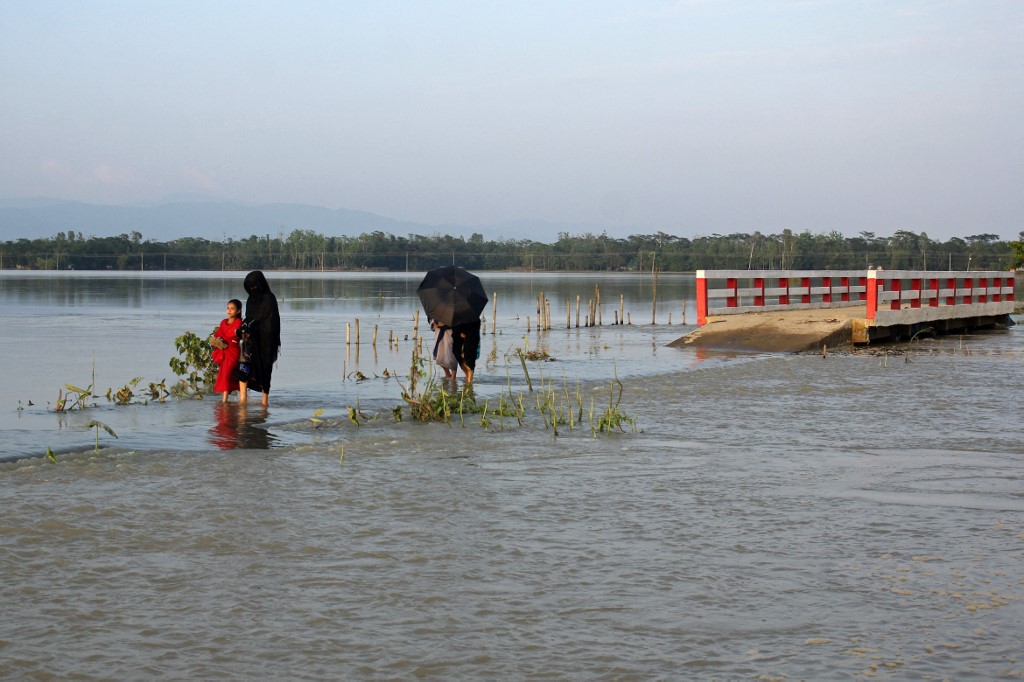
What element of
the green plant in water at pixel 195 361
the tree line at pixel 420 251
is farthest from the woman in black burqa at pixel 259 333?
the tree line at pixel 420 251

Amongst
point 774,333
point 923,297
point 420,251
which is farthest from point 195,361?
point 420,251

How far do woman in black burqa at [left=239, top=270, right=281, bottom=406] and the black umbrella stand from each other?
2.42 metres

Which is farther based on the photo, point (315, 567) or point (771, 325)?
point (771, 325)

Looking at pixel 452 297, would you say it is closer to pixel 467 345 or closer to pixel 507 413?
pixel 467 345

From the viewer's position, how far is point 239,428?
1186 cm

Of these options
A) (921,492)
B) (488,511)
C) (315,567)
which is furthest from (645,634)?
(921,492)

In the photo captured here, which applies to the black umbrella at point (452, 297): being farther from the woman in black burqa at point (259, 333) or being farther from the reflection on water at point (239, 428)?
the reflection on water at point (239, 428)

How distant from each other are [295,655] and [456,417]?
751 cm

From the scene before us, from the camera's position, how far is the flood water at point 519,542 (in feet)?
16.8

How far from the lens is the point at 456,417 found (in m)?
12.6

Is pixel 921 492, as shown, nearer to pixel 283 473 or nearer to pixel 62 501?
pixel 283 473

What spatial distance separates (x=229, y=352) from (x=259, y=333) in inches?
24.9

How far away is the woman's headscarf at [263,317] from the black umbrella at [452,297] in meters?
2.39

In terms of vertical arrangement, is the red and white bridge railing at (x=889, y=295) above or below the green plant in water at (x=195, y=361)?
above
